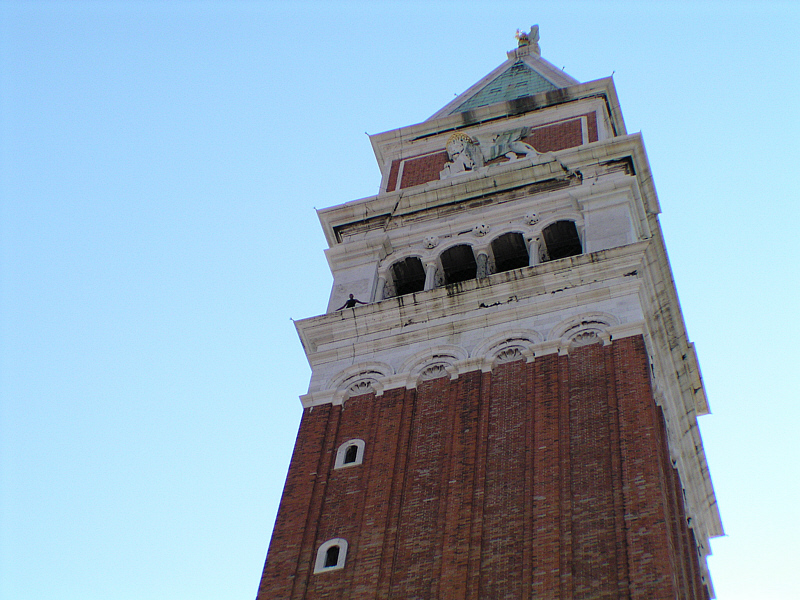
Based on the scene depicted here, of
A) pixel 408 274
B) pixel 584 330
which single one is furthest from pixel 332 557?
pixel 408 274

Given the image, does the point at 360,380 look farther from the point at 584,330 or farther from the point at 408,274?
the point at 408,274

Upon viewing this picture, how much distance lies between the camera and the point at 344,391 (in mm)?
32125

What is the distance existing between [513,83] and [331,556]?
959 inches

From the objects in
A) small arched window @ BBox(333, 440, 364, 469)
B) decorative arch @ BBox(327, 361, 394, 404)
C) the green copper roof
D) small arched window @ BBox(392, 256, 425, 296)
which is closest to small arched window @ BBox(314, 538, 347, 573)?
small arched window @ BBox(333, 440, 364, 469)

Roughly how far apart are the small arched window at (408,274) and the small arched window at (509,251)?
6.93 ft

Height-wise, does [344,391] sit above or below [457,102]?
below

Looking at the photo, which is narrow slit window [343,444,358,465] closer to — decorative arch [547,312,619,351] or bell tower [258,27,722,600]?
bell tower [258,27,722,600]

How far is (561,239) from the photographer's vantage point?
36.5 metres

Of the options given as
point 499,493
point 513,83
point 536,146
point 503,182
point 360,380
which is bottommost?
point 499,493

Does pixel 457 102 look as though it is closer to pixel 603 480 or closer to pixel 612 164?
pixel 612 164

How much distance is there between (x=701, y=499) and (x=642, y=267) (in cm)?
726

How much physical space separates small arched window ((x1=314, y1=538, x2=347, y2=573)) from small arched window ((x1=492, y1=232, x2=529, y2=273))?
36.9 ft

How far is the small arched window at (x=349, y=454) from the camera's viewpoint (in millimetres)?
29828

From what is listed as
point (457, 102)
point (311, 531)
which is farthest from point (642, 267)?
point (457, 102)
